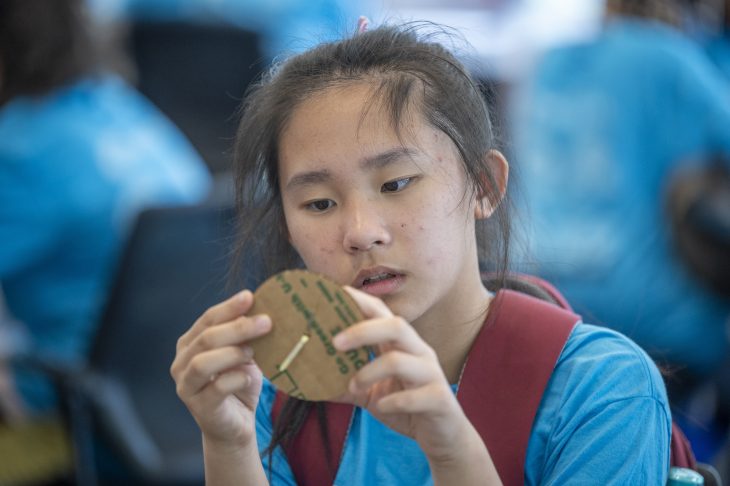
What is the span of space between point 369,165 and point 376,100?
80 mm

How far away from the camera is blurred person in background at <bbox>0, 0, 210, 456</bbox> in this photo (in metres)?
2.31

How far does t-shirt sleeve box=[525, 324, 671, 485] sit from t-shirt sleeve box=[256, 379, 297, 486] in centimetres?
29

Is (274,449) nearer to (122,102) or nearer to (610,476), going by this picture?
(610,476)

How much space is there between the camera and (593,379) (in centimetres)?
111

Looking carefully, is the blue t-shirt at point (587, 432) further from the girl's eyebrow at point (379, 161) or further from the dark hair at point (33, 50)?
the dark hair at point (33, 50)

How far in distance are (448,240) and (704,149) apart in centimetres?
183

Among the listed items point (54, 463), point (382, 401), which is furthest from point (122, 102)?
point (382, 401)

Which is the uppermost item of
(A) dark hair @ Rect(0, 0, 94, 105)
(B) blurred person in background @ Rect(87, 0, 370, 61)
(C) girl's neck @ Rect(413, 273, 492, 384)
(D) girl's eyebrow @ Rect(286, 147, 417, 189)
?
(B) blurred person in background @ Rect(87, 0, 370, 61)

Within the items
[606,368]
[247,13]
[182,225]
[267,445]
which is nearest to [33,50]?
[182,225]

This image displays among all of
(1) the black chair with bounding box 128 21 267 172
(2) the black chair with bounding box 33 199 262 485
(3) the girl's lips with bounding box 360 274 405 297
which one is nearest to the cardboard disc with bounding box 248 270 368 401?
(3) the girl's lips with bounding box 360 274 405 297

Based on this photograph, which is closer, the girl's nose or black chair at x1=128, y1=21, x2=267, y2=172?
the girl's nose

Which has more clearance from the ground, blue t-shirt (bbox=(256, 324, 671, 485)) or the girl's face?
the girl's face

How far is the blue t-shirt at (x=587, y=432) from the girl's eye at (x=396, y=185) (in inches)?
10.3

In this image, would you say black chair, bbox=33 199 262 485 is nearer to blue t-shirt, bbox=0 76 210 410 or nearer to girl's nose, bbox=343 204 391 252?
blue t-shirt, bbox=0 76 210 410
